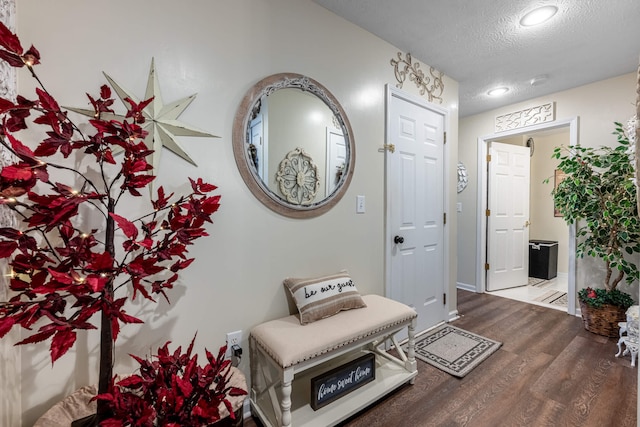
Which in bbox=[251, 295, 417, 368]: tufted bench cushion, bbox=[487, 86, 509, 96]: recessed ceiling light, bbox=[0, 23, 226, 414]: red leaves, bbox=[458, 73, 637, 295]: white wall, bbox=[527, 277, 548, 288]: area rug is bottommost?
bbox=[527, 277, 548, 288]: area rug

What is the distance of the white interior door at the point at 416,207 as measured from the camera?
225cm

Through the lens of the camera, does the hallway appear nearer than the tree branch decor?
Result: No

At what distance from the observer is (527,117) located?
3.25 meters

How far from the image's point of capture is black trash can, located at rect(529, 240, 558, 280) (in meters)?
4.26

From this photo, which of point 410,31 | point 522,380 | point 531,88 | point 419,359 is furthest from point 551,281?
point 410,31

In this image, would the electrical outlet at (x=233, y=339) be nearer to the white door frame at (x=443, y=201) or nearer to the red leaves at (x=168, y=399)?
the red leaves at (x=168, y=399)

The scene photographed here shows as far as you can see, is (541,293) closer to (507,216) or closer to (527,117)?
(507,216)

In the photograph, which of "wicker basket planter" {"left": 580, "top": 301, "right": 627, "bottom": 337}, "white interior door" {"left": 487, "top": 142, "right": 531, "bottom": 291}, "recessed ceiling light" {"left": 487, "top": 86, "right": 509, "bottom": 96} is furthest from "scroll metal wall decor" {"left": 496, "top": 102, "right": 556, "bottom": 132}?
"wicker basket planter" {"left": 580, "top": 301, "right": 627, "bottom": 337}

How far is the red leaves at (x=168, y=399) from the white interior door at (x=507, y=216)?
3.81 meters

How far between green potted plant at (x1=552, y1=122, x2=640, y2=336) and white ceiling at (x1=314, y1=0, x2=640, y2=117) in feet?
2.16

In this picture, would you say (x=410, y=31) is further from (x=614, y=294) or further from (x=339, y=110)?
(x=614, y=294)

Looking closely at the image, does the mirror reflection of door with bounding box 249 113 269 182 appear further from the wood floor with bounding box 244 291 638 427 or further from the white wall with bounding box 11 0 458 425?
the wood floor with bounding box 244 291 638 427

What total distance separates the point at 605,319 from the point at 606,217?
903 mm

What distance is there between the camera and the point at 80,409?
1077 millimetres
